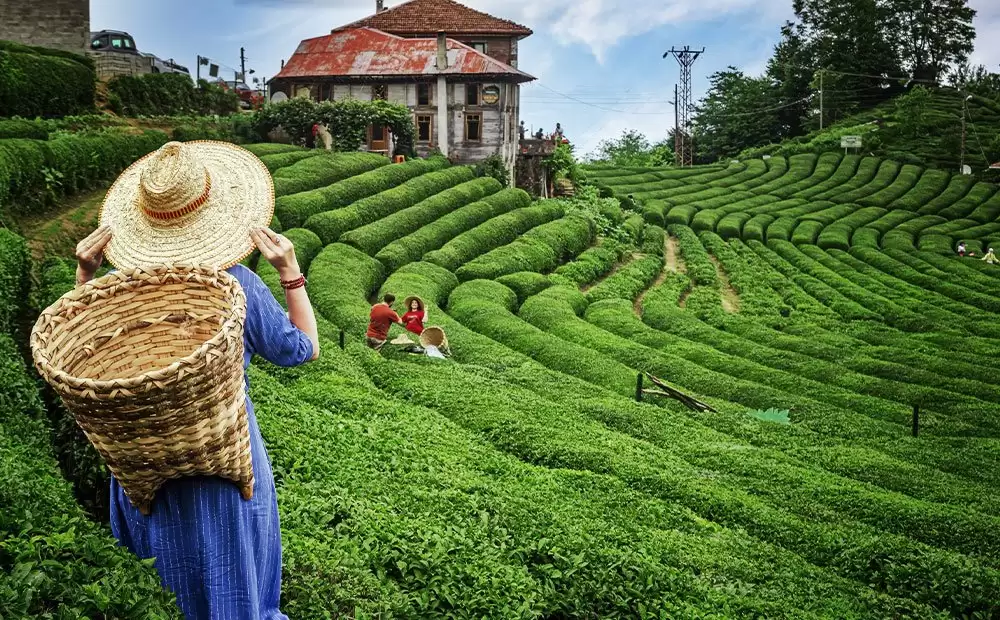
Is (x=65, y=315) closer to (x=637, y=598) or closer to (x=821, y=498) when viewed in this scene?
(x=637, y=598)

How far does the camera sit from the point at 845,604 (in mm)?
11188

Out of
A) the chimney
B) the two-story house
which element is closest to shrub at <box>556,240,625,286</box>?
the two-story house

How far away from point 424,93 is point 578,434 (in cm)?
3503

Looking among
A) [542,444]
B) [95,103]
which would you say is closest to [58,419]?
[542,444]

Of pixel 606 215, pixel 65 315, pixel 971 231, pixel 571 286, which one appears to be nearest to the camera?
pixel 65 315

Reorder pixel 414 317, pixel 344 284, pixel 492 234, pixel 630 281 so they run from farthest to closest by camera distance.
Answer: pixel 630 281, pixel 492 234, pixel 344 284, pixel 414 317

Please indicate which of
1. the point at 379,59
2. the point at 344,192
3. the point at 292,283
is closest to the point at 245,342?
the point at 292,283

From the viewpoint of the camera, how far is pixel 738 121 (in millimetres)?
82750

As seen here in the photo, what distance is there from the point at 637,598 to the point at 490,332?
642 inches

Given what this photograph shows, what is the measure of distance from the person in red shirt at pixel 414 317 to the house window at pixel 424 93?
2759 centimetres

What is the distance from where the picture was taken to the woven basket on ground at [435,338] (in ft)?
71.1

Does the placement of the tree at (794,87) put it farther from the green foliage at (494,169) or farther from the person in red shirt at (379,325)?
the person in red shirt at (379,325)

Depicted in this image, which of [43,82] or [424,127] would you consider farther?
[424,127]

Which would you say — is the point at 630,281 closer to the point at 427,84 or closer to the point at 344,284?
the point at 344,284
